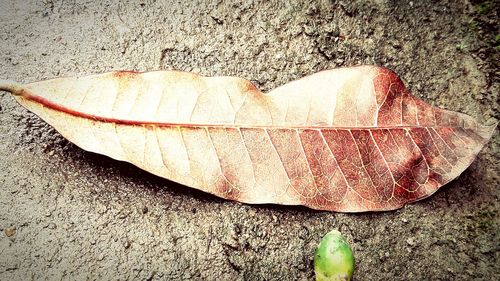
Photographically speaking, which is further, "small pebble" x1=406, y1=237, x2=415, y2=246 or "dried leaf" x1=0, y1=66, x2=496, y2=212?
"small pebble" x1=406, y1=237, x2=415, y2=246

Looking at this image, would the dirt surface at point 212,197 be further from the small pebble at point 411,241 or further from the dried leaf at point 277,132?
the dried leaf at point 277,132

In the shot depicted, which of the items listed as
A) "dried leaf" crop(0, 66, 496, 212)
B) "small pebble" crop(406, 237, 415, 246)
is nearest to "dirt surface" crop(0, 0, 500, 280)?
"small pebble" crop(406, 237, 415, 246)

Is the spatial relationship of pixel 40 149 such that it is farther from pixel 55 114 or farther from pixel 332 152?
pixel 332 152

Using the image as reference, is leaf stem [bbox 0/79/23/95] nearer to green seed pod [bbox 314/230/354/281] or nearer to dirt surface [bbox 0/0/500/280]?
dirt surface [bbox 0/0/500/280]

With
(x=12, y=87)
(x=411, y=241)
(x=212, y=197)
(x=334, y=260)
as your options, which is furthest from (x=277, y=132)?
(x=12, y=87)

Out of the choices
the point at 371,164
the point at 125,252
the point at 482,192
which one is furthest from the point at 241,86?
the point at 482,192
